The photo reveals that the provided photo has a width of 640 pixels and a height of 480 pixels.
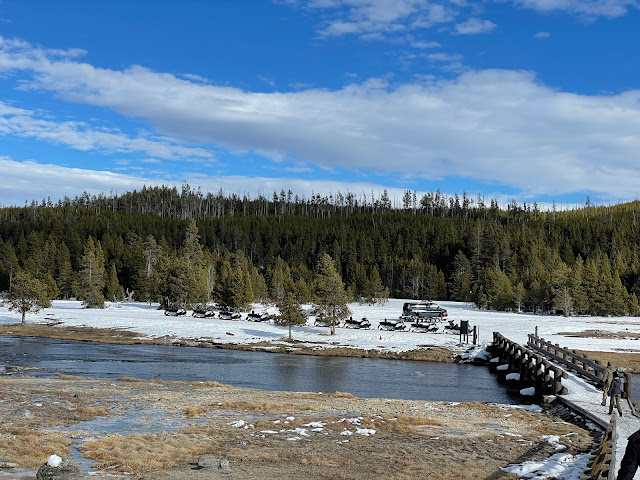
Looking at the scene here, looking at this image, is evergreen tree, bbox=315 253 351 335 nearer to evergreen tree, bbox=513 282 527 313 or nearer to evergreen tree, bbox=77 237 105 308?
evergreen tree, bbox=77 237 105 308

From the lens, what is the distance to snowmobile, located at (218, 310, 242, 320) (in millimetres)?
81312

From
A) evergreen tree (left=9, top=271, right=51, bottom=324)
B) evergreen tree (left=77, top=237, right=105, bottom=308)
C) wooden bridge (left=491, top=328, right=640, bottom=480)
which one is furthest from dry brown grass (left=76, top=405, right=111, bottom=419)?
evergreen tree (left=77, top=237, right=105, bottom=308)

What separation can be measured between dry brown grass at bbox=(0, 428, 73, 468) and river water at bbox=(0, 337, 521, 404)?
18.2m

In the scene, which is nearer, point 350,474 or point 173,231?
point 350,474

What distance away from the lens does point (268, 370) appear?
43.2m

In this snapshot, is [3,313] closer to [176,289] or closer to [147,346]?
[176,289]

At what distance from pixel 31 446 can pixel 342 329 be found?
189 feet

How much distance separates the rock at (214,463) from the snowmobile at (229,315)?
66.3 metres

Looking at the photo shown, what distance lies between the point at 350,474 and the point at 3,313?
79.3 meters

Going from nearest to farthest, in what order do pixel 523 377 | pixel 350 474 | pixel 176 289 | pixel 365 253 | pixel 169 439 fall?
pixel 350 474, pixel 169 439, pixel 523 377, pixel 176 289, pixel 365 253

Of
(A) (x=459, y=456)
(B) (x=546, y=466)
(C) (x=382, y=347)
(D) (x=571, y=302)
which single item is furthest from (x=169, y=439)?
(D) (x=571, y=302)

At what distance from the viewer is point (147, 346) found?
59.4m

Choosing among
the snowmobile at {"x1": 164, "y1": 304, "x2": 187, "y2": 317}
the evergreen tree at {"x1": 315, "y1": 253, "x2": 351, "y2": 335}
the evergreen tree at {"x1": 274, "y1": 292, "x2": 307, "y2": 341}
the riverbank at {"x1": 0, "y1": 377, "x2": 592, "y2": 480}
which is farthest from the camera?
the snowmobile at {"x1": 164, "y1": 304, "x2": 187, "y2": 317}

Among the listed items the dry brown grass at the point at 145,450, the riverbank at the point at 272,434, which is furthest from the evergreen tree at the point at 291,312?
the dry brown grass at the point at 145,450
